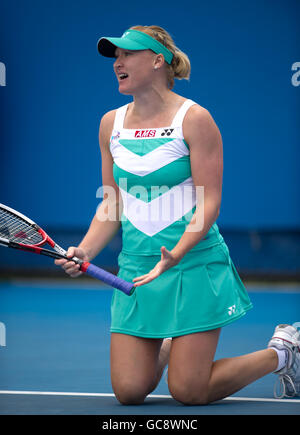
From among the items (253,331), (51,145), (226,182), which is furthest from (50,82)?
(253,331)

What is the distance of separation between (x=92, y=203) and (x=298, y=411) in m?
6.04

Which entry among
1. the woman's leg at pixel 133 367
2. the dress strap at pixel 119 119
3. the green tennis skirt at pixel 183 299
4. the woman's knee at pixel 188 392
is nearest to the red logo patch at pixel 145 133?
the dress strap at pixel 119 119

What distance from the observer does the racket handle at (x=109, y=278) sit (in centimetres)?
326

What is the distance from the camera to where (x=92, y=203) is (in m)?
9.12

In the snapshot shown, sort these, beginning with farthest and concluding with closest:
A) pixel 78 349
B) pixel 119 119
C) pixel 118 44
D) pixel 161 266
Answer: pixel 78 349, pixel 119 119, pixel 118 44, pixel 161 266

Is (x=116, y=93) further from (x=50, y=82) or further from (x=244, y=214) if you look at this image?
(x=244, y=214)

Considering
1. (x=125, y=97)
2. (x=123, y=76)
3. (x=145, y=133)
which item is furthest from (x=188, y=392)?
(x=125, y=97)

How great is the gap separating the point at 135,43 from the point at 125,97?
532 cm

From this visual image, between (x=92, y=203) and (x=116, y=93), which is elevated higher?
(x=116, y=93)

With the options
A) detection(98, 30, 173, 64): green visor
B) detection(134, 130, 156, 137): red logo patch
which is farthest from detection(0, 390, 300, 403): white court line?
detection(98, 30, 173, 64): green visor

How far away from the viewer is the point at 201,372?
3379mm

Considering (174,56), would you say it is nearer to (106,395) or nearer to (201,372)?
(201,372)

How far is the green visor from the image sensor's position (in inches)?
138

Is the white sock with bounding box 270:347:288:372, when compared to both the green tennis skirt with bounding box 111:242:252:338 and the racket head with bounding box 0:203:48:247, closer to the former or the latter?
the green tennis skirt with bounding box 111:242:252:338
